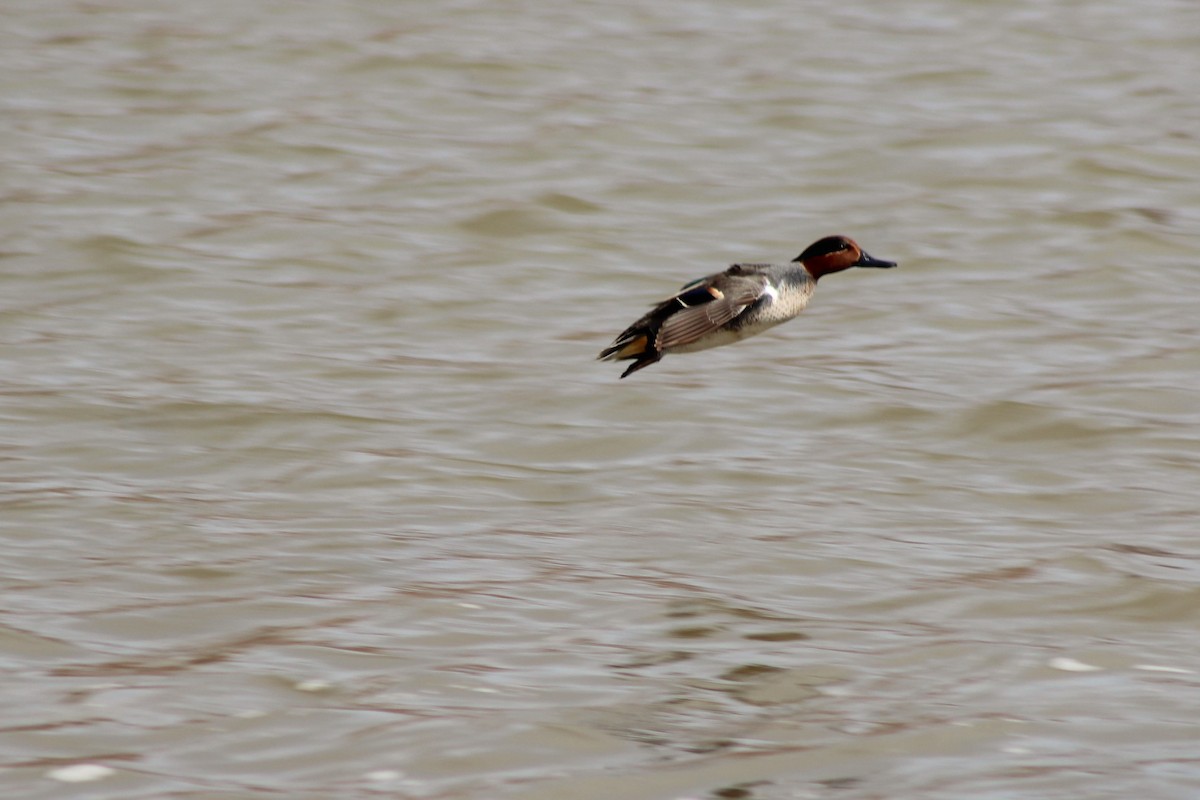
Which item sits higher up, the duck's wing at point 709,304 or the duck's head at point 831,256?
the duck's head at point 831,256

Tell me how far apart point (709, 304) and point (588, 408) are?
10.1 ft

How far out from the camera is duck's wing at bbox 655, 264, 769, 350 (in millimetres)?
6605

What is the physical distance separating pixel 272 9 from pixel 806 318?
772cm

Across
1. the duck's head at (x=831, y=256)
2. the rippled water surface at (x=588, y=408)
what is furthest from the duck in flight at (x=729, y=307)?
the rippled water surface at (x=588, y=408)

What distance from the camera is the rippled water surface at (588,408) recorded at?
5867mm

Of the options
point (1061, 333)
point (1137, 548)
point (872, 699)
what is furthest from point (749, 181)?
point (872, 699)

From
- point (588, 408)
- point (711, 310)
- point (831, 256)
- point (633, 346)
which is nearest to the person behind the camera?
point (711, 310)

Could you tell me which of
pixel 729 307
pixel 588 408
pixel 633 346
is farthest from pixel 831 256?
pixel 588 408

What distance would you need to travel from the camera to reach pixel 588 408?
9719 mm

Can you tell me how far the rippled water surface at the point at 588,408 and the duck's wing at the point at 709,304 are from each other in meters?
1.02

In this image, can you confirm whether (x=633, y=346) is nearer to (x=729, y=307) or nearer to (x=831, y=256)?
(x=729, y=307)

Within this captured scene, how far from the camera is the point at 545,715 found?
19.4 feet

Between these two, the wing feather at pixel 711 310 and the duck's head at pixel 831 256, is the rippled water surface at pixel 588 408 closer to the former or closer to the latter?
the wing feather at pixel 711 310

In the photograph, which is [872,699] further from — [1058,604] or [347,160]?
[347,160]
